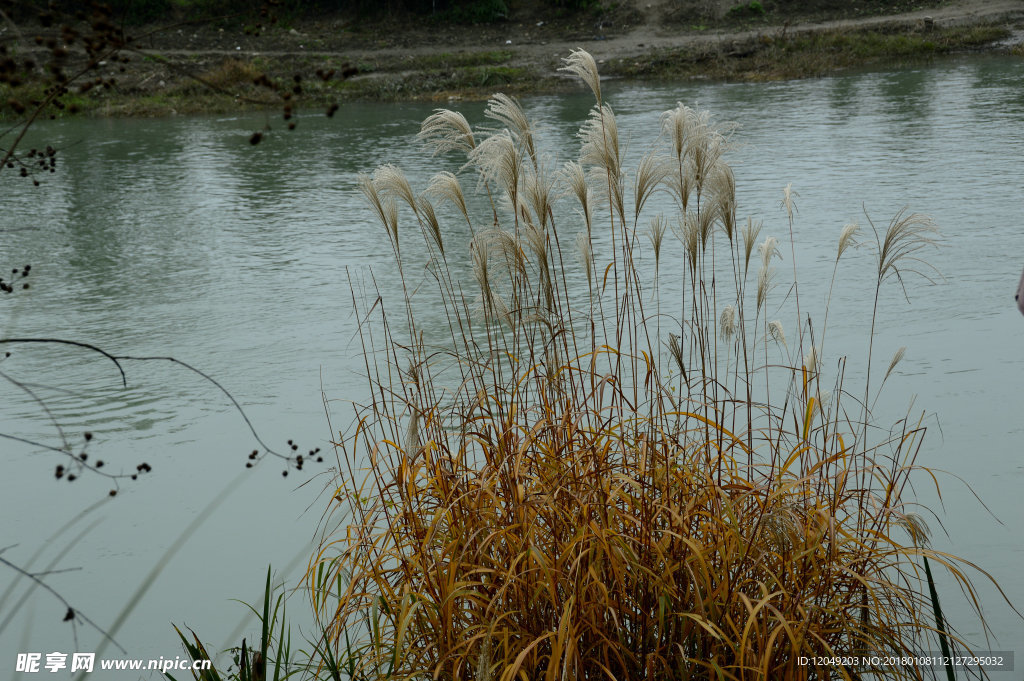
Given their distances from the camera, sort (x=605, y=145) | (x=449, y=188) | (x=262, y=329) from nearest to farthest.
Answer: (x=605, y=145)
(x=449, y=188)
(x=262, y=329)

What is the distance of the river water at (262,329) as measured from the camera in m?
3.04

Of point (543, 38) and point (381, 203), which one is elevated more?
point (543, 38)

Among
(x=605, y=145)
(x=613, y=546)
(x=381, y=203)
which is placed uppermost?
(x=605, y=145)

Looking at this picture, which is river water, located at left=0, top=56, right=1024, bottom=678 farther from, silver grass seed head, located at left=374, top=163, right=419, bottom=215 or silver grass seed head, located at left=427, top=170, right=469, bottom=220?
silver grass seed head, located at left=427, top=170, right=469, bottom=220

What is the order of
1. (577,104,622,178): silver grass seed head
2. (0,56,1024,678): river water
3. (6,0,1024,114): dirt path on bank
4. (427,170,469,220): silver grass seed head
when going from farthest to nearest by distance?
1. (6,0,1024,114): dirt path on bank
2. (0,56,1024,678): river water
3. (427,170,469,220): silver grass seed head
4. (577,104,622,178): silver grass seed head

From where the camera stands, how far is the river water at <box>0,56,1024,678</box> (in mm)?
3037

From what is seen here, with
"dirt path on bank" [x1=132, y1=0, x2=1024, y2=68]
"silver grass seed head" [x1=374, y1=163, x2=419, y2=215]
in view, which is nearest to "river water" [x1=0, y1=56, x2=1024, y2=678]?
"silver grass seed head" [x1=374, y1=163, x2=419, y2=215]

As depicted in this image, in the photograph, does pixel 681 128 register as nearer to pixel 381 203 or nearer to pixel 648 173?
pixel 648 173

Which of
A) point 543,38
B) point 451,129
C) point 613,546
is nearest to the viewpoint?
point 613,546

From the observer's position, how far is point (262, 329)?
5.17m

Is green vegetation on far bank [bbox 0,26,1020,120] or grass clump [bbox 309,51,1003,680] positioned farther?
green vegetation on far bank [bbox 0,26,1020,120]

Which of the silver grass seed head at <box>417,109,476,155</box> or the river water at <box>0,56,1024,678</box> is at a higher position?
the silver grass seed head at <box>417,109,476,155</box>

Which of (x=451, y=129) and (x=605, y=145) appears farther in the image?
(x=451, y=129)

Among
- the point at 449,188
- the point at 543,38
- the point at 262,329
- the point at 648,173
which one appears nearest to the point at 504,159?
the point at 449,188
